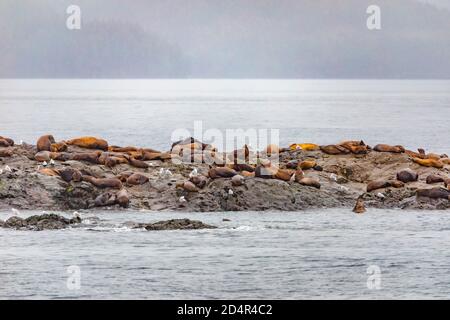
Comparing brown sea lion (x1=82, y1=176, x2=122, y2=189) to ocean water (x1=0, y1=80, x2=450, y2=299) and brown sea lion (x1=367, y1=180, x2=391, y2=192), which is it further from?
brown sea lion (x1=367, y1=180, x2=391, y2=192)

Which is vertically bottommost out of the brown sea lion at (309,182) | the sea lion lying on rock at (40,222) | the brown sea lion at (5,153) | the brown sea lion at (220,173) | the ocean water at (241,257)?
the ocean water at (241,257)

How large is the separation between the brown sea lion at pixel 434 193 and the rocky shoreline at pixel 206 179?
4 cm

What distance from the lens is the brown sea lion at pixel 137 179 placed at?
137 ft

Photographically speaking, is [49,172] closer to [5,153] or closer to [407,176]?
[5,153]

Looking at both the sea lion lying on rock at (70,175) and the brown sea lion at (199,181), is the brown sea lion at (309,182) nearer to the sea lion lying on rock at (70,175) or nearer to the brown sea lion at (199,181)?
the brown sea lion at (199,181)

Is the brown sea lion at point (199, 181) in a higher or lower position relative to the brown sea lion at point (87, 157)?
lower

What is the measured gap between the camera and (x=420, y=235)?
35.8 meters

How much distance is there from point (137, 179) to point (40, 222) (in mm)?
6572

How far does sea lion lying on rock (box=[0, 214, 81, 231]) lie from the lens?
35.8 m

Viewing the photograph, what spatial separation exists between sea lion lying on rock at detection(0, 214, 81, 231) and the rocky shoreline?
10.4 feet

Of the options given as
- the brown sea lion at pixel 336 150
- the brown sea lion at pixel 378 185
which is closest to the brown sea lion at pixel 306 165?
the brown sea lion at pixel 336 150

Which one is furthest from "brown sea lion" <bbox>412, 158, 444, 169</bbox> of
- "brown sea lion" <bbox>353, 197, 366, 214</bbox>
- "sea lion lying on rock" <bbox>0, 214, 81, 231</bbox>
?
"sea lion lying on rock" <bbox>0, 214, 81, 231</bbox>
